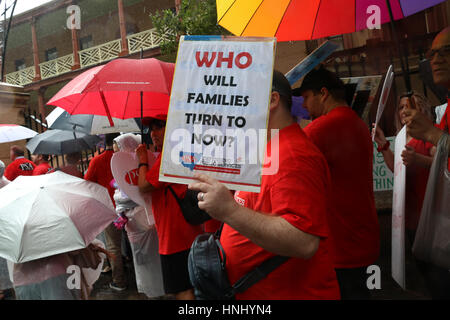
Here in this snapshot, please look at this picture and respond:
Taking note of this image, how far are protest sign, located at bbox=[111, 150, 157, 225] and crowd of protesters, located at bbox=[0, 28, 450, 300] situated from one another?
0.32 ft

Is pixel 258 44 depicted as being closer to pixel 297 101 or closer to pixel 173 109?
pixel 173 109

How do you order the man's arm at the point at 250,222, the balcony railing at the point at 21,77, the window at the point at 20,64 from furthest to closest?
the window at the point at 20,64
the balcony railing at the point at 21,77
the man's arm at the point at 250,222

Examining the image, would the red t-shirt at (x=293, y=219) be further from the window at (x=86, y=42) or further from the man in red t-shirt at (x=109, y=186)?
the window at (x=86, y=42)

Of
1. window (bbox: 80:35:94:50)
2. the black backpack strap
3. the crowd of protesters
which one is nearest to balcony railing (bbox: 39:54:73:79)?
window (bbox: 80:35:94:50)


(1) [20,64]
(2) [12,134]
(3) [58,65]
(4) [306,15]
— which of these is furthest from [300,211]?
(1) [20,64]

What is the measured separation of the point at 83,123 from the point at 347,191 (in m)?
3.72

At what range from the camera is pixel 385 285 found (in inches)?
163

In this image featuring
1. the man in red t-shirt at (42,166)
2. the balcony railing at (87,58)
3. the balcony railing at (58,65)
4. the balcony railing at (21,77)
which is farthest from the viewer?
the balcony railing at (21,77)

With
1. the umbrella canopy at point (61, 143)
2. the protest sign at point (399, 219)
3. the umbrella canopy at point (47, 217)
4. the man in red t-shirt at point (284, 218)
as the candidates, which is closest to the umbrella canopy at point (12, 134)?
the umbrella canopy at point (61, 143)

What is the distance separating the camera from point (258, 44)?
139 centimetres

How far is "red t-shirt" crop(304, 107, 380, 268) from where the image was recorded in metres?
2.26

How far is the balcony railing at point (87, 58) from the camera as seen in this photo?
37.4ft

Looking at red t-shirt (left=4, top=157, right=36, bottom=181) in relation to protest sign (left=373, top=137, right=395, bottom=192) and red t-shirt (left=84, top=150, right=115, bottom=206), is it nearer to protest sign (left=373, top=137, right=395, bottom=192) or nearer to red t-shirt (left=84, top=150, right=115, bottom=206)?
red t-shirt (left=84, top=150, right=115, bottom=206)
